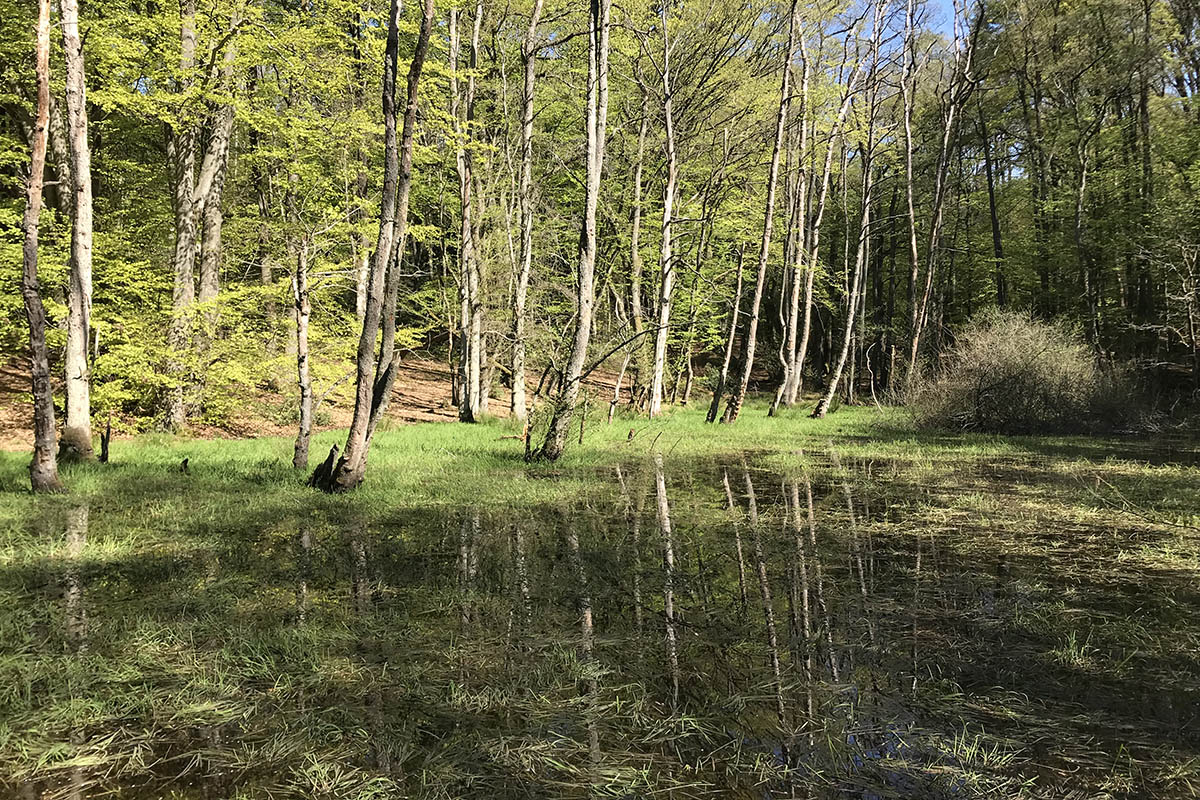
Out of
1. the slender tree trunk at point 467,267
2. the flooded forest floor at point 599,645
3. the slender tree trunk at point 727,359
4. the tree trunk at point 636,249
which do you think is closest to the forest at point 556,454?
the flooded forest floor at point 599,645

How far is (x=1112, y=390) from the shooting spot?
16.6m

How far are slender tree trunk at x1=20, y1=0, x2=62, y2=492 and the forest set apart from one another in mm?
77

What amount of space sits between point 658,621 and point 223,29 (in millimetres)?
16876

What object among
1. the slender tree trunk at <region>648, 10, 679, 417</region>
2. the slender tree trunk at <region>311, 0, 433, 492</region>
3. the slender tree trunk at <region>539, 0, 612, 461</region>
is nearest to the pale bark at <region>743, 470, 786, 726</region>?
the slender tree trunk at <region>539, 0, 612, 461</region>

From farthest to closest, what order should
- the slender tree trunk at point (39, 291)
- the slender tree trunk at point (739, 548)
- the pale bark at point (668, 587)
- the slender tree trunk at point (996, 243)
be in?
the slender tree trunk at point (996, 243) → the slender tree trunk at point (39, 291) → the slender tree trunk at point (739, 548) → the pale bark at point (668, 587)

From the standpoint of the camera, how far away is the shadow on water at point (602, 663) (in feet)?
8.71

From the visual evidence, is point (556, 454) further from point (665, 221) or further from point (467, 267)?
point (665, 221)

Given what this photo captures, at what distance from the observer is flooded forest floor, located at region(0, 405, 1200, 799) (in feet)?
8.79

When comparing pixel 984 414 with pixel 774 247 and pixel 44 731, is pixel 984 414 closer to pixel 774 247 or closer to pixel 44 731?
pixel 774 247

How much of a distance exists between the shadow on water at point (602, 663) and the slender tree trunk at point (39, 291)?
2.60 m

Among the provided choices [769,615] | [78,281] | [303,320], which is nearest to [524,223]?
[303,320]

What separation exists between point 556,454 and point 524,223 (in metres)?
9.75

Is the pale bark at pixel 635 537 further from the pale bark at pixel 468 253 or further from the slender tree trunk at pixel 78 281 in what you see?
the pale bark at pixel 468 253

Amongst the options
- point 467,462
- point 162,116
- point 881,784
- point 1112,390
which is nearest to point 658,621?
point 881,784
